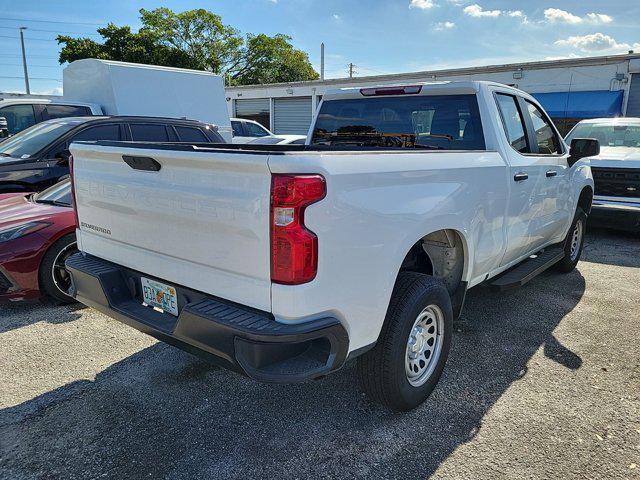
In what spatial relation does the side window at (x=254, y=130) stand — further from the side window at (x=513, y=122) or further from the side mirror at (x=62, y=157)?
the side window at (x=513, y=122)

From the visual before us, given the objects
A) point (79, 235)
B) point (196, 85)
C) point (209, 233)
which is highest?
point (196, 85)

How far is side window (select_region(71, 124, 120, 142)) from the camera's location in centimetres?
657

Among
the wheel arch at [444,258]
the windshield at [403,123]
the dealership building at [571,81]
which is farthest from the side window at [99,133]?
the dealership building at [571,81]

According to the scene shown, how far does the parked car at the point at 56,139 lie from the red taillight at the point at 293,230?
5444 millimetres

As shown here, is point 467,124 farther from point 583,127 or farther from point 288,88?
point 288,88

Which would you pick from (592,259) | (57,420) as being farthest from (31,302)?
(592,259)

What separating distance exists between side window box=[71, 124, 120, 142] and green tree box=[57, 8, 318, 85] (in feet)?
101

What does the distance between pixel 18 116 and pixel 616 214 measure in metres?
10.8

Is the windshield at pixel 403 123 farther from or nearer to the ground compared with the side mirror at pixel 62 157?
farther from the ground

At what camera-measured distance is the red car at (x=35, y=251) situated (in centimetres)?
420

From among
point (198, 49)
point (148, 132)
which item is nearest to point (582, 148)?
point (148, 132)

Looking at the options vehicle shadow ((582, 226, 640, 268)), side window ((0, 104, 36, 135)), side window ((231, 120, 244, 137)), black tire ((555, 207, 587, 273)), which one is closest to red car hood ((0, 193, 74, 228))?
side window ((0, 104, 36, 135))

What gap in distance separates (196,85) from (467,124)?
8.15 m

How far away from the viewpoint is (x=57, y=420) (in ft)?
9.30
